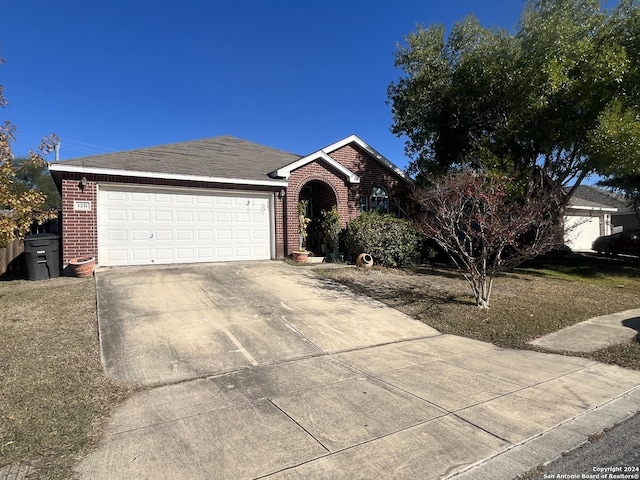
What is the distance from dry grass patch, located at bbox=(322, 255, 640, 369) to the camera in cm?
691

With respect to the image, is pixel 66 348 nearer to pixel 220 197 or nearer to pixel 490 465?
pixel 490 465

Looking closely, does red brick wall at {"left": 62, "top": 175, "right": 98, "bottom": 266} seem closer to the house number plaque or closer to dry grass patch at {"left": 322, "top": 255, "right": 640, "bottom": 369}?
the house number plaque

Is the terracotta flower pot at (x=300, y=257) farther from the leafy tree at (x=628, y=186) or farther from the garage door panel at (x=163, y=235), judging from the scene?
the leafy tree at (x=628, y=186)

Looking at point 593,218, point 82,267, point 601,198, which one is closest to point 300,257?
point 82,267

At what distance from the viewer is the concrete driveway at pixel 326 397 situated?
121 inches

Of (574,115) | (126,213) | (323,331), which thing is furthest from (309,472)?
(574,115)

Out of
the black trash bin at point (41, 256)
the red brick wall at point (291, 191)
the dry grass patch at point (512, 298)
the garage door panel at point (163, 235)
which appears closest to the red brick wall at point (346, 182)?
the red brick wall at point (291, 191)

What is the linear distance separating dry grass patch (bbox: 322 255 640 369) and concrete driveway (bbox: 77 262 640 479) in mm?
650

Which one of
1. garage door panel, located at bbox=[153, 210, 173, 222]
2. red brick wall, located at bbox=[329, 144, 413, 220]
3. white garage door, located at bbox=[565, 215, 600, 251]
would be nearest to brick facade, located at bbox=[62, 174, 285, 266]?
garage door panel, located at bbox=[153, 210, 173, 222]

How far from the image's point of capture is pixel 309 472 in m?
2.92

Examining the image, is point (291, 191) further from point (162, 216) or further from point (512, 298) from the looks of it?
point (512, 298)

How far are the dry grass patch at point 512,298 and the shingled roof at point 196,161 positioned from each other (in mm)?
4417

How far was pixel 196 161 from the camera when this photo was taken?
13305mm

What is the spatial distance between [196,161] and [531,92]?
10106 millimetres
